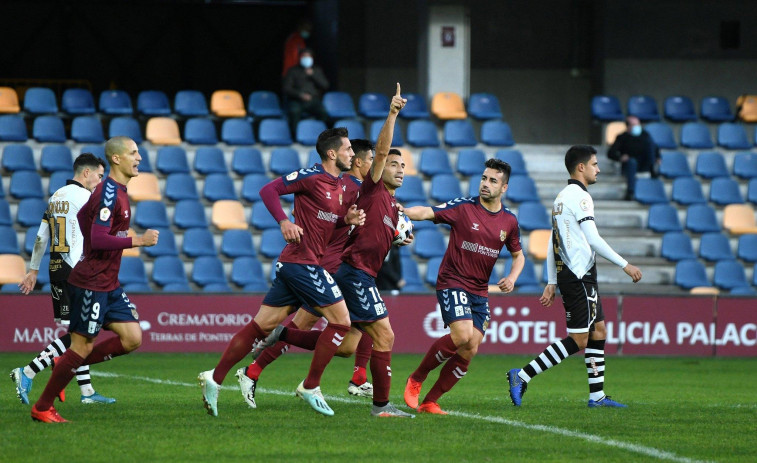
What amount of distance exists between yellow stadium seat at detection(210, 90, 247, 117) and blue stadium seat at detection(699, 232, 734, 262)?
338 inches

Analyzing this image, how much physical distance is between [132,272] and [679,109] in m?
11.7

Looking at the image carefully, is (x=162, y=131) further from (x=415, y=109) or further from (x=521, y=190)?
(x=521, y=190)

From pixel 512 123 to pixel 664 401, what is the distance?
47.9 feet

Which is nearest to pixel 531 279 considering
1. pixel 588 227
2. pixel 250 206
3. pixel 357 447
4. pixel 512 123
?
pixel 250 206

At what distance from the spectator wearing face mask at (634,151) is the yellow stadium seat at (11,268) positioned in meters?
10.5

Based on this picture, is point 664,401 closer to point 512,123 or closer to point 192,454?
point 192,454

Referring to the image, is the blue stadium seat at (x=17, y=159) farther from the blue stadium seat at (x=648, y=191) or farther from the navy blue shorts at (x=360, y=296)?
the navy blue shorts at (x=360, y=296)

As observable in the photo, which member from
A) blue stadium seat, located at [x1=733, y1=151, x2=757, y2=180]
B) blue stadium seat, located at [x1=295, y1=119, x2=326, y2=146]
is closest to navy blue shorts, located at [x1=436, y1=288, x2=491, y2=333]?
blue stadium seat, located at [x1=295, y1=119, x2=326, y2=146]

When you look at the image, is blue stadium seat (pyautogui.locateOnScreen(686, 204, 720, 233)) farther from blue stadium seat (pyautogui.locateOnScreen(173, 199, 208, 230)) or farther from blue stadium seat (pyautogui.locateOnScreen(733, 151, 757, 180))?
blue stadium seat (pyautogui.locateOnScreen(173, 199, 208, 230))

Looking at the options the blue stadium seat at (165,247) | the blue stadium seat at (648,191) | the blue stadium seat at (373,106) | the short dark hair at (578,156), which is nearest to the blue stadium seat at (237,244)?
the blue stadium seat at (165,247)

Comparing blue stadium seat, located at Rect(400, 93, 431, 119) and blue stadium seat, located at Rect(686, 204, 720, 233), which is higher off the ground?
blue stadium seat, located at Rect(400, 93, 431, 119)

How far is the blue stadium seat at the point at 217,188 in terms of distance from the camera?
19.0m

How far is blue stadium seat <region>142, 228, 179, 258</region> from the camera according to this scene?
1766cm

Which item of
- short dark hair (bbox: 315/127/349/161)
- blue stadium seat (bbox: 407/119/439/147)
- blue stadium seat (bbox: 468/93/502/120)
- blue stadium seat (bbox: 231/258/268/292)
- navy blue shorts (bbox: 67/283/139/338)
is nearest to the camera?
navy blue shorts (bbox: 67/283/139/338)
